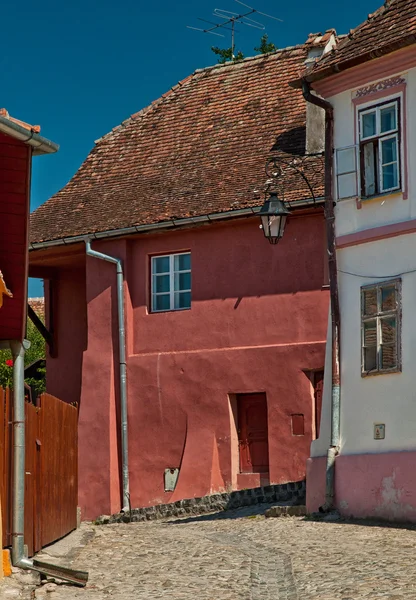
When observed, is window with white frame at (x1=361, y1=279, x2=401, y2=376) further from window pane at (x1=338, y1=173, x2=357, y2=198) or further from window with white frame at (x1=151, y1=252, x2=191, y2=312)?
window with white frame at (x1=151, y1=252, x2=191, y2=312)

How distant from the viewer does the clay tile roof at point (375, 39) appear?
17500 mm

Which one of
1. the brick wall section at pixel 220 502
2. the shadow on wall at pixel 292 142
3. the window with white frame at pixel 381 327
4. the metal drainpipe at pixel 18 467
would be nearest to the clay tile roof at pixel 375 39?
the window with white frame at pixel 381 327

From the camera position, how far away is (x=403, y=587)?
10555 mm

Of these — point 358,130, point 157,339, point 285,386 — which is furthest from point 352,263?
point 157,339

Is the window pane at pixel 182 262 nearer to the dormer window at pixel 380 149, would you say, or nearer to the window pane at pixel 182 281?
the window pane at pixel 182 281

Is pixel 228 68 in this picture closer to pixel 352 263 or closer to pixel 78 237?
pixel 78 237

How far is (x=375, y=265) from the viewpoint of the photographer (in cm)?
1794

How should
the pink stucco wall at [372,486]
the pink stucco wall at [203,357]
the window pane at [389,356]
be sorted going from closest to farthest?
the pink stucco wall at [372,486] < the window pane at [389,356] < the pink stucco wall at [203,357]

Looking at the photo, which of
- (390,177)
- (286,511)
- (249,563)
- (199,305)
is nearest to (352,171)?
(390,177)

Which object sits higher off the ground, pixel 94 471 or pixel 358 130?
pixel 358 130

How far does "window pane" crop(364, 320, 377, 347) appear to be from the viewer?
17859mm

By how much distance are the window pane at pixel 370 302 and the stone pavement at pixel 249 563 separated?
9.75 ft

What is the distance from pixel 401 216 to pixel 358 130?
1672mm

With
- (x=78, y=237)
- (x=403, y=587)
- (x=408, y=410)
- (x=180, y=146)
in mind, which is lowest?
(x=403, y=587)
